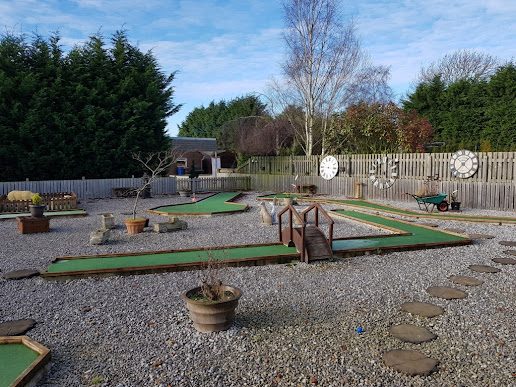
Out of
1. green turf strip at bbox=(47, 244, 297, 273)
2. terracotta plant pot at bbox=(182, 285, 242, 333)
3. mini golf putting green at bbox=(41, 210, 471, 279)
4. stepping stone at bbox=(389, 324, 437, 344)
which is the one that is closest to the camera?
stepping stone at bbox=(389, 324, 437, 344)

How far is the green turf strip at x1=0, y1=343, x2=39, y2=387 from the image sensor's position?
2.92m

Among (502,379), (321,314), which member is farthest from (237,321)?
(502,379)

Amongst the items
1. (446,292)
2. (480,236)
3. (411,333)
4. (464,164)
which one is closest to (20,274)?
(411,333)

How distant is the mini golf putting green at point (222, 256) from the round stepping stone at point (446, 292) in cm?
183

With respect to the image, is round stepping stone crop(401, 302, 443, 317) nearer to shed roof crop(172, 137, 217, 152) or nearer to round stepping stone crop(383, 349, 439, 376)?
round stepping stone crop(383, 349, 439, 376)

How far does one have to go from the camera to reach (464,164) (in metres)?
13.0

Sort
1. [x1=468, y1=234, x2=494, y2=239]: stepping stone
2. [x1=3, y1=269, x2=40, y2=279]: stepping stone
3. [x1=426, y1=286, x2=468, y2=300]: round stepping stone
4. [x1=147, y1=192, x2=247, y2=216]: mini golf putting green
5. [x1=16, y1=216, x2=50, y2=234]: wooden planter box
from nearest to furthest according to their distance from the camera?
1. [x1=426, y1=286, x2=468, y2=300]: round stepping stone
2. [x1=3, y1=269, x2=40, y2=279]: stepping stone
3. [x1=468, y1=234, x2=494, y2=239]: stepping stone
4. [x1=16, y1=216, x2=50, y2=234]: wooden planter box
5. [x1=147, y1=192, x2=247, y2=216]: mini golf putting green

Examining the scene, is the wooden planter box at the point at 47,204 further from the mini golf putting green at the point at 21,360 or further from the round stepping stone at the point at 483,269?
the round stepping stone at the point at 483,269

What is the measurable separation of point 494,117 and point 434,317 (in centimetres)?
2201

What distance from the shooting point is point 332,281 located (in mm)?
5332

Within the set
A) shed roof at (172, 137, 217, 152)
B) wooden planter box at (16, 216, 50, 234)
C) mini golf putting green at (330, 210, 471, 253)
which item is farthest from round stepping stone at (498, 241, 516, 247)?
shed roof at (172, 137, 217, 152)

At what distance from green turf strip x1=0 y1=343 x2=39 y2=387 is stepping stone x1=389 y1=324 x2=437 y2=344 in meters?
3.09

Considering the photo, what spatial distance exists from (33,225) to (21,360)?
22.5 ft

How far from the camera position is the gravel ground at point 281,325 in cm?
304
